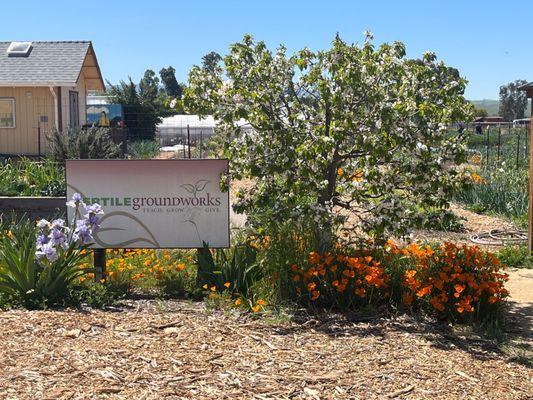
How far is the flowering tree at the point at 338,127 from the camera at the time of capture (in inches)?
258

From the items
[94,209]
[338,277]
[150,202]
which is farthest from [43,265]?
[338,277]

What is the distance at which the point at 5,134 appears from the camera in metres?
25.2

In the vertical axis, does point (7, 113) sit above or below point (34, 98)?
below

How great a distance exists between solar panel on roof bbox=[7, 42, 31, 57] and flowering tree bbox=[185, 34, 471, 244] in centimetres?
2057

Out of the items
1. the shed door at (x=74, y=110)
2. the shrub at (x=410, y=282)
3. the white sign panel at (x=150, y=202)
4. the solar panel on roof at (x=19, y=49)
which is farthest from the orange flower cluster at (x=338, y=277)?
the solar panel on roof at (x=19, y=49)

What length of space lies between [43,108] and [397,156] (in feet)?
65.3

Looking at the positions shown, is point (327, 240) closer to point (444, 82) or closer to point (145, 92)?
point (444, 82)

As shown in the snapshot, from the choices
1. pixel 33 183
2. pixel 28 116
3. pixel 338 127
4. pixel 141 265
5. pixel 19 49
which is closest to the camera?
pixel 338 127

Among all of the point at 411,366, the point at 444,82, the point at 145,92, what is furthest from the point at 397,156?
the point at 145,92

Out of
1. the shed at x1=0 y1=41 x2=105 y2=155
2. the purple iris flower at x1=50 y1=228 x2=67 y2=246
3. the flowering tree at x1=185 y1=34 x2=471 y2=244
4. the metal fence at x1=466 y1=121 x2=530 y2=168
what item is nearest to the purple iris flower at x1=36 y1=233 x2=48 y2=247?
the purple iris flower at x1=50 y1=228 x2=67 y2=246

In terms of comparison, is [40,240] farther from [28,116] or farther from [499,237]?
[28,116]

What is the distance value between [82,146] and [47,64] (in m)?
9.48

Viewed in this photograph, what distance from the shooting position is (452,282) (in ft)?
21.4

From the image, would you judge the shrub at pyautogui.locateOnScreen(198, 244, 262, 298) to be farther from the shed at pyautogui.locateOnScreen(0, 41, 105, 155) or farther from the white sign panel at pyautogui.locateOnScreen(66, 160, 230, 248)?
the shed at pyautogui.locateOnScreen(0, 41, 105, 155)
